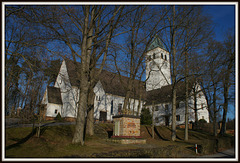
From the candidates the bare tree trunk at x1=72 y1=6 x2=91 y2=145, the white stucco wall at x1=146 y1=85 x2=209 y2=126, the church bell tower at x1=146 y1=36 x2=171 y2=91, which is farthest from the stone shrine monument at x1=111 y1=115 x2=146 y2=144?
the white stucco wall at x1=146 y1=85 x2=209 y2=126

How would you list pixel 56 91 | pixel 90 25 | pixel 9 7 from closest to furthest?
pixel 9 7, pixel 90 25, pixel 56 91

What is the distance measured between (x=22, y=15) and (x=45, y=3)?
1.23m

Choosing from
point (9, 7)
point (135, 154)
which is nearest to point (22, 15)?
point (9, 7)

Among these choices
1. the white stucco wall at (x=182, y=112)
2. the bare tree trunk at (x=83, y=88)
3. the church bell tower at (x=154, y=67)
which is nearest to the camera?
the bare tree trunk at (x=83, y=88)

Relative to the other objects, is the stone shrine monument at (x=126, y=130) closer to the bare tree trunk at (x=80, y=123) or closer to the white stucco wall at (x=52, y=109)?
the bare tree trunk at (x=80, y=123)

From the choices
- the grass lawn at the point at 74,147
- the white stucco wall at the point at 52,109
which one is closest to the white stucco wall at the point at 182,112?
the grass lawn at the point at 74,147

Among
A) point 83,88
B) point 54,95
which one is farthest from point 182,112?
point 83,88

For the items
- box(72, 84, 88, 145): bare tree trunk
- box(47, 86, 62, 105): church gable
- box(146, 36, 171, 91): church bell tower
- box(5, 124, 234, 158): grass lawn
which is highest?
box(146, 36, 171, 91): church bell tower

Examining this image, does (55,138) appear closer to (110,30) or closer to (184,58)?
(110,30)

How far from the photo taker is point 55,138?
13109 mm

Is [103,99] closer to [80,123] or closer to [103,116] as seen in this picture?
[103,116]

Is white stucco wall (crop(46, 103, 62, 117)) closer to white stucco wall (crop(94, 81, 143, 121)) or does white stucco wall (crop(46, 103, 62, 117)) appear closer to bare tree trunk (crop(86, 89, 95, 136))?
white stucco wall (crop(94, 81, 143, 121))

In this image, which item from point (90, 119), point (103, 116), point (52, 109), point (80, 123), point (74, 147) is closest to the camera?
point (74, 147)

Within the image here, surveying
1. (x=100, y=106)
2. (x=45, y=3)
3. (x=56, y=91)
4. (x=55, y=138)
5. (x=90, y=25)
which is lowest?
(x=55, y=138)
